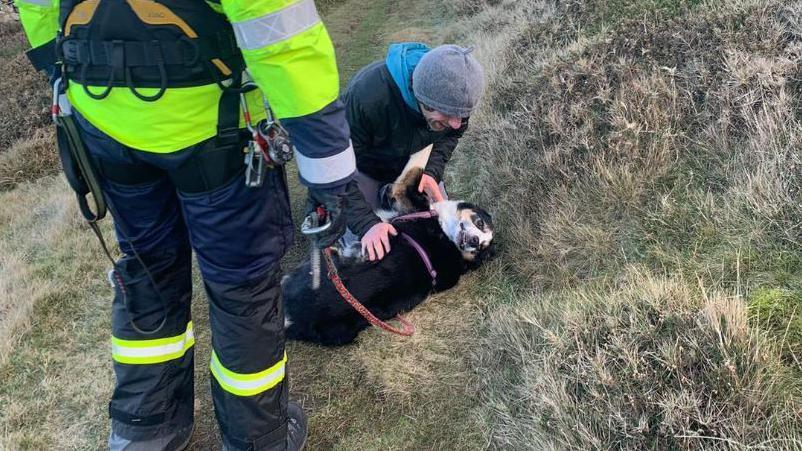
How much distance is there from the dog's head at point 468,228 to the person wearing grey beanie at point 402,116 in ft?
0.69

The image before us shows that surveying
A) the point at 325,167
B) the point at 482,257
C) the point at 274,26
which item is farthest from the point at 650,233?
the point at 274,26

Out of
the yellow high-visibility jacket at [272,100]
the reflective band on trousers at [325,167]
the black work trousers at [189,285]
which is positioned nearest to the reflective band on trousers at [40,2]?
the yellow high-visibility jacket at [272,100]

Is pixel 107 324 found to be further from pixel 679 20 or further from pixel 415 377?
pixel 679 20

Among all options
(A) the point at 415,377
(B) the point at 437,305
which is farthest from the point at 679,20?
(A) the point at 415,377

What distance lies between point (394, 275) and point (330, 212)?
53.9 inches

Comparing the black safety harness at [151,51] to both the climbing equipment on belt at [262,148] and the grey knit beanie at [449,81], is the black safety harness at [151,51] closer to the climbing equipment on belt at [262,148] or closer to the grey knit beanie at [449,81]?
the climbing equipment on belt at [262,148]

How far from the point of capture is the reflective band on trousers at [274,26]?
1.56 m

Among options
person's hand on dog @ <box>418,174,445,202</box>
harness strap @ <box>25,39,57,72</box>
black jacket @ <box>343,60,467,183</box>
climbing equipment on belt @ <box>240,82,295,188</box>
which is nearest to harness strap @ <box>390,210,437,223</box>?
person's hand on dog @ <box>418,174,445,202</box>

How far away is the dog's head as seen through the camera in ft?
11.3

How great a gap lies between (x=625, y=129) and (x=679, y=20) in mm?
1402

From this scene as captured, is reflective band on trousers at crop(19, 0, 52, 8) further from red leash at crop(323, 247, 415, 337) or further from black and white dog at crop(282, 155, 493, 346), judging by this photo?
black and white dog at crop(282, 155, 493, 346)

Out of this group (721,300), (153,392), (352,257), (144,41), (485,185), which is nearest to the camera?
(144,41)

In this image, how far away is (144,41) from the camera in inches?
70.0

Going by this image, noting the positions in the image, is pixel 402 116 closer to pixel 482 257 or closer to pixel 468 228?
pixel 468 228
